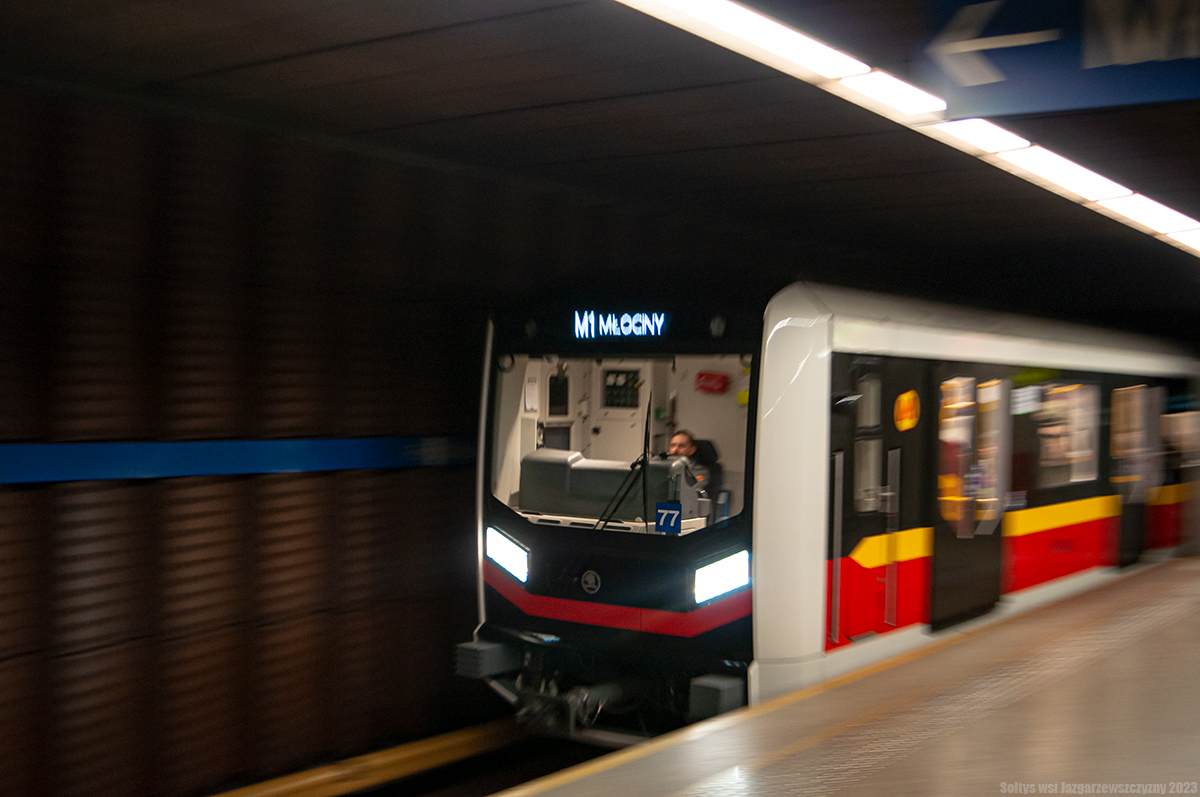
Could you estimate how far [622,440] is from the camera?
5699 mm

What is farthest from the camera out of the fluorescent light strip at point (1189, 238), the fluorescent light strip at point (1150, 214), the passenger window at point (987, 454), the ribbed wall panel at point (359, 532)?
the fluorescent light strip at point (1189, 238)

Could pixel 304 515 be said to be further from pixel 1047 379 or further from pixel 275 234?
pixel 1047 379

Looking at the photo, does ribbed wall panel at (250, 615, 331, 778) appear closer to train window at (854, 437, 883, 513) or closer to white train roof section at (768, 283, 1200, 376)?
train window at (854, 437, 883, 513)

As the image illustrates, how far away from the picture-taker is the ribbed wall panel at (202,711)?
5266 millimetres

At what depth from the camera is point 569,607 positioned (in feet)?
18.6

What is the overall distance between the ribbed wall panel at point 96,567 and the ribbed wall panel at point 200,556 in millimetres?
137

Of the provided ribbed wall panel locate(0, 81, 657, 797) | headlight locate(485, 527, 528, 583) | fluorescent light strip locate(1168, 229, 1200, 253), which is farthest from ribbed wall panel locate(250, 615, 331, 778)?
fluorescent light strip locate(1168, 229, 1200, 253)

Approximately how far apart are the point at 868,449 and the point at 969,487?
1.24 meters

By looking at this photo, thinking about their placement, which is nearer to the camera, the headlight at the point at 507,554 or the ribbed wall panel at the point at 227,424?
the ribbed wall panel at the point at 227,424

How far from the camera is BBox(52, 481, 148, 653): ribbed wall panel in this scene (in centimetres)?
482

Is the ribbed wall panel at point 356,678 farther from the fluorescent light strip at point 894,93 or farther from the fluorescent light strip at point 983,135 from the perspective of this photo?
the fluorescent light strip at point 983,135

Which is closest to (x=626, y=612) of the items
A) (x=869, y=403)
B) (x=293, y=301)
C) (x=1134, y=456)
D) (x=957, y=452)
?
(x=869, y=403)

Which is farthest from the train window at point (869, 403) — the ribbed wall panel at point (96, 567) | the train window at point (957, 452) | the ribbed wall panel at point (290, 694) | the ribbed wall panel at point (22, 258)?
the ribbed wall panel at point (22, 258)

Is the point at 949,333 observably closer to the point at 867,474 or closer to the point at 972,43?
the point at 867,474
